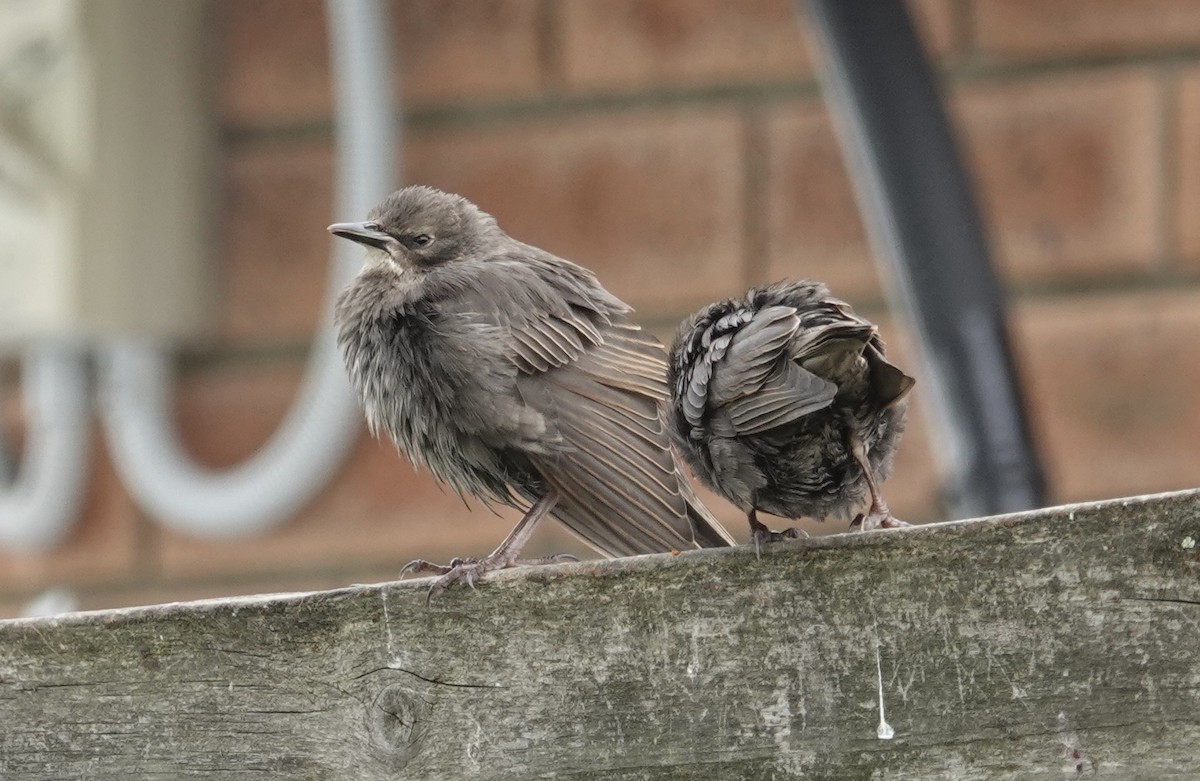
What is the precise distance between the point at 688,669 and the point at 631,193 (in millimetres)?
2178

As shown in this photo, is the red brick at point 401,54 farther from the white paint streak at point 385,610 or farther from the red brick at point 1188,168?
the white paint streak at point 385,610

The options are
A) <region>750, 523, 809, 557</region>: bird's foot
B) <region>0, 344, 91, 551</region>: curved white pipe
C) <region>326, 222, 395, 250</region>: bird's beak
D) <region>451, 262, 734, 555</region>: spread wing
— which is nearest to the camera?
<region>750, 523, 809, 557</region>: bird's foot

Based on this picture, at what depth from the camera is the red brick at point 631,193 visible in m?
3.80

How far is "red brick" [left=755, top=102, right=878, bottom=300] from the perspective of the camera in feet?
12.3

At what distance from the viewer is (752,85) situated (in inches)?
150

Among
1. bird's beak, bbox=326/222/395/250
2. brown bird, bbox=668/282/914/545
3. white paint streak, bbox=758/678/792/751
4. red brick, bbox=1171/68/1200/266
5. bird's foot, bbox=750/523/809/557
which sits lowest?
white paint streak, bbox=758/678/792/751

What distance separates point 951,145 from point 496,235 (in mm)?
854

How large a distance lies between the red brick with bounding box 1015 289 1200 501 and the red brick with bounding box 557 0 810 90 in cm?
→ 73

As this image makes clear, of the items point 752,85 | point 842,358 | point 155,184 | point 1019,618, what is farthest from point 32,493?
point 1019,618

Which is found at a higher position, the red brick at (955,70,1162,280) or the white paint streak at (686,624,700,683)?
the red brick at (955,70,1162,280)

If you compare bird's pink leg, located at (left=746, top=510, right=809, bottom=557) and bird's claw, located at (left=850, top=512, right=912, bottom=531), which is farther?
bird's claw, located at (left=850, top=512, right=912, bottom=531)

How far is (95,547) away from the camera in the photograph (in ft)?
13.1

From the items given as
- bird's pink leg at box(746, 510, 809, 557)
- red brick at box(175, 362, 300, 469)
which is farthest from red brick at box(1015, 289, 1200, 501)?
red brick at box(175, 362, 300, 469)

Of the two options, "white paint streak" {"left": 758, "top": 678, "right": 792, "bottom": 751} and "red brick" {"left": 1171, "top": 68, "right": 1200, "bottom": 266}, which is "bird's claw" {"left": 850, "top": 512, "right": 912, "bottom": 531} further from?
"red brick" {"left": 1171, "top": 68, "right": 1200, "bottom": 266}
